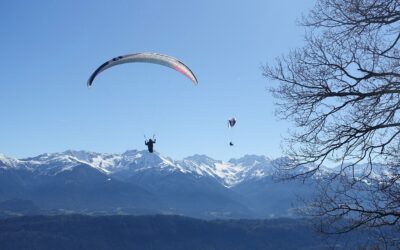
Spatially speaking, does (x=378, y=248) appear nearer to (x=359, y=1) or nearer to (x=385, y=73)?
(x=385, y=73)

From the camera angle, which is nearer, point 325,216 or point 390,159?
point 390,159

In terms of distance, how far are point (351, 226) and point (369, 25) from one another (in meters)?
4.55

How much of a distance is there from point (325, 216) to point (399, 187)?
1932mm

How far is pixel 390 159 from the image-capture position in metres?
10.4

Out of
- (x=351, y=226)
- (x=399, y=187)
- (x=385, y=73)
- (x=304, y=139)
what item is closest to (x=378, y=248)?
(x=351, y=226)

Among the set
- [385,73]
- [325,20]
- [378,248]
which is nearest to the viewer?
[385,73]

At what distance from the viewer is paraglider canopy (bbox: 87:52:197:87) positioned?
26547mm

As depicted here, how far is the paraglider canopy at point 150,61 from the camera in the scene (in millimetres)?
26547

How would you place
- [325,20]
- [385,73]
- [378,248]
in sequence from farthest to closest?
1. [325,20]
2. [378,248]
3. [385,73]

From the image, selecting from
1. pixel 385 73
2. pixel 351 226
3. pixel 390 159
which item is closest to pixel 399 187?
pixel 390 159

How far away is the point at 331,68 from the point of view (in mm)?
10820

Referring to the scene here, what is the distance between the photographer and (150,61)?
27797mm

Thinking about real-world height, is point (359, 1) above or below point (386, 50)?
above

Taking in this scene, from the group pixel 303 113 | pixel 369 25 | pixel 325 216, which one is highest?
pixel 369 25
